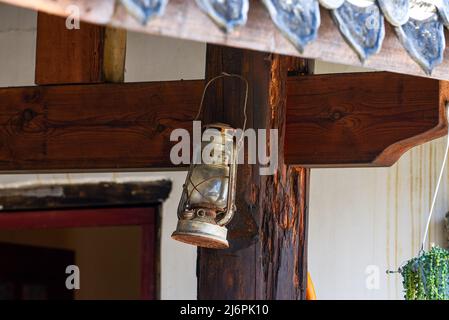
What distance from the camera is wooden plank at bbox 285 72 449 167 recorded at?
293 cm

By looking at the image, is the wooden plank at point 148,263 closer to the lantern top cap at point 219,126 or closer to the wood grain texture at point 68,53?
the wood grain texture at point 68,53

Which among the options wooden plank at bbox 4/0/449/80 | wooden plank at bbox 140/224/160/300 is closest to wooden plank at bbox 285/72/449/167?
wooden plank at bbox 4/0/449/80

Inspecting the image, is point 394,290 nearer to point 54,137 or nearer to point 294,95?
point 294,95

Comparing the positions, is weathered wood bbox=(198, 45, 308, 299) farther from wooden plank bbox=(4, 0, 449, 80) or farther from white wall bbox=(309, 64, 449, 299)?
white wall bbox=(309, 64, 449, 299)

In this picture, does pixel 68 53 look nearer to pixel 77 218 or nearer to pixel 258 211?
pixel 258 211

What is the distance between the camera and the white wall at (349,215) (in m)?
4.03

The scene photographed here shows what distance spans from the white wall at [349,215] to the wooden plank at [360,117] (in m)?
1.05

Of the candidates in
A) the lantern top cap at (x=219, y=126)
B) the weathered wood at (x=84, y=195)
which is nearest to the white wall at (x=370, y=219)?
the weathered wood at (x=84, y=195)

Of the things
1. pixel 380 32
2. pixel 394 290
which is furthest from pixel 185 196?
pixel 394 290

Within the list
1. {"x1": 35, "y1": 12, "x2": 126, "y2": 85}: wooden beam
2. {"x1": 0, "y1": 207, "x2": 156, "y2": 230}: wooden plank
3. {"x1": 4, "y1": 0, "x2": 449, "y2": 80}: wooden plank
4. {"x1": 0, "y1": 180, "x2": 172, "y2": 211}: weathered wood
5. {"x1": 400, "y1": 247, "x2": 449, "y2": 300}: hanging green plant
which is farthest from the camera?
{"x1": 0, "y1": 207, "x2": 156, "y2": 230}: wooden plank

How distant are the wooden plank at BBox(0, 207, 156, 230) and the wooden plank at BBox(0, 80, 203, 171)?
1.16 m

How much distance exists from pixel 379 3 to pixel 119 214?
8.08 feet

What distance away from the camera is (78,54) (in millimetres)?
3346

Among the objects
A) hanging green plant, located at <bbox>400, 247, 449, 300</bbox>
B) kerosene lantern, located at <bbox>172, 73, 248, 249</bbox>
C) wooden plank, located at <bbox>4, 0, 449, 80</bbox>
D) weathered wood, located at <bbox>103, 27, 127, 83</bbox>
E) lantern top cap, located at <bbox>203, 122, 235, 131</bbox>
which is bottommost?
hanging green plant, located at <bbox>400, 247, 449, 300</bbox>
